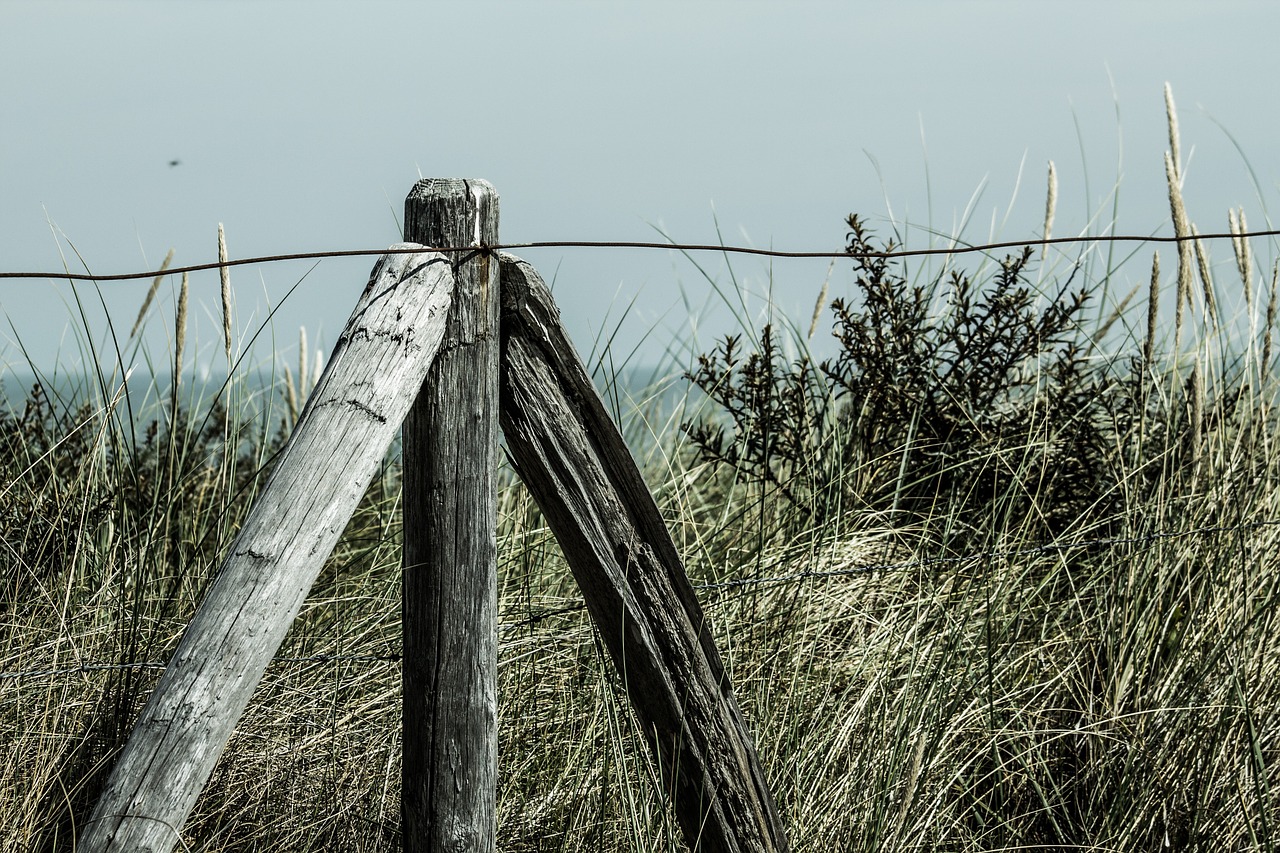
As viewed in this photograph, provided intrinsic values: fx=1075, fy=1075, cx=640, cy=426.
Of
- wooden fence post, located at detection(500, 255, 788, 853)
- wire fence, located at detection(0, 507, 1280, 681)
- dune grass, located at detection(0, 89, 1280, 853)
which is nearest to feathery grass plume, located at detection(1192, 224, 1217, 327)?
dune grass, located at detection(0, 89, 1280, 853)

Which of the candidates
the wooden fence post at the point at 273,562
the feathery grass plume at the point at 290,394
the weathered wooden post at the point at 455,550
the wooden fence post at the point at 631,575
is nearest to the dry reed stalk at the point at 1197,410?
the wooden fence post at the point at 631,575

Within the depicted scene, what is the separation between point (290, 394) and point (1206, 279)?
3421mm

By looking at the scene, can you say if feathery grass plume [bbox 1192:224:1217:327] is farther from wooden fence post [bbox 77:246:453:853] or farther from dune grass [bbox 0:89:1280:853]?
wooden fence post [bbox 77:246:453:853]

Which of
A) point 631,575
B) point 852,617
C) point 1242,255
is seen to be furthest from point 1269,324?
point 631,575

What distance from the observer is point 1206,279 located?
11.7ft

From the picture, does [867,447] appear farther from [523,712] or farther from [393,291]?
[393,291]

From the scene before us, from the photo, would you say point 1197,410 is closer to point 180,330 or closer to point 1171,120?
point 1171,120

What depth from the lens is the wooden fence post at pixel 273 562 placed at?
132 cm

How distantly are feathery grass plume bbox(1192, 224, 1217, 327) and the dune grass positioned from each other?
2cm

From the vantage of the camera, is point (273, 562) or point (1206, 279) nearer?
point (273, 562)

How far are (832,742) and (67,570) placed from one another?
2.17 metres

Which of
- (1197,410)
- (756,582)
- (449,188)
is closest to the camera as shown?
(449,188)

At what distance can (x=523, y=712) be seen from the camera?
8.39 feet

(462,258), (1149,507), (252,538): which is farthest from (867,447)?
(252,538)
